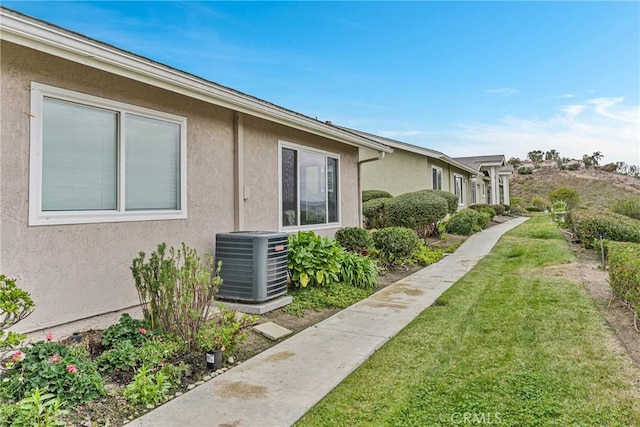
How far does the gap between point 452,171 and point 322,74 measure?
9548 millimetres

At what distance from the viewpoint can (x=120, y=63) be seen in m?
4.14

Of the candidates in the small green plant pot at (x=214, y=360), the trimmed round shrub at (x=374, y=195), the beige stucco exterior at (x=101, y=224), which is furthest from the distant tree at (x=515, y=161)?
the small green plant pot at (x=214, y=360)

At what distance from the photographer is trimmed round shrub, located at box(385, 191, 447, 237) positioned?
12.9 metres

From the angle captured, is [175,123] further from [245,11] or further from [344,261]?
[245,11]

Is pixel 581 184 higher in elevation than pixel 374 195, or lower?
higher

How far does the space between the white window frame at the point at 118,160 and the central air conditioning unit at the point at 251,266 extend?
833mm

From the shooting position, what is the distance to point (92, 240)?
4.52 meters

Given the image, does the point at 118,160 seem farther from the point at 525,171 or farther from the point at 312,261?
the point at 525,171

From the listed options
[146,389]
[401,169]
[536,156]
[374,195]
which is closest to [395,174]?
[401,169]

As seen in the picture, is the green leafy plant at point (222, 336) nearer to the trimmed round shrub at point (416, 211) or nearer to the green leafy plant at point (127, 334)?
the green leafy plant at point (127, 334)

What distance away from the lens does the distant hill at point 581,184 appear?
4350 centimetres

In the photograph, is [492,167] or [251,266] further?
[492,167]

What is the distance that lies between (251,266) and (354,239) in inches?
157

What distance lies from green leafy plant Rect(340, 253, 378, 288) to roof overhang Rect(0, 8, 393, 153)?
2.88 meters
